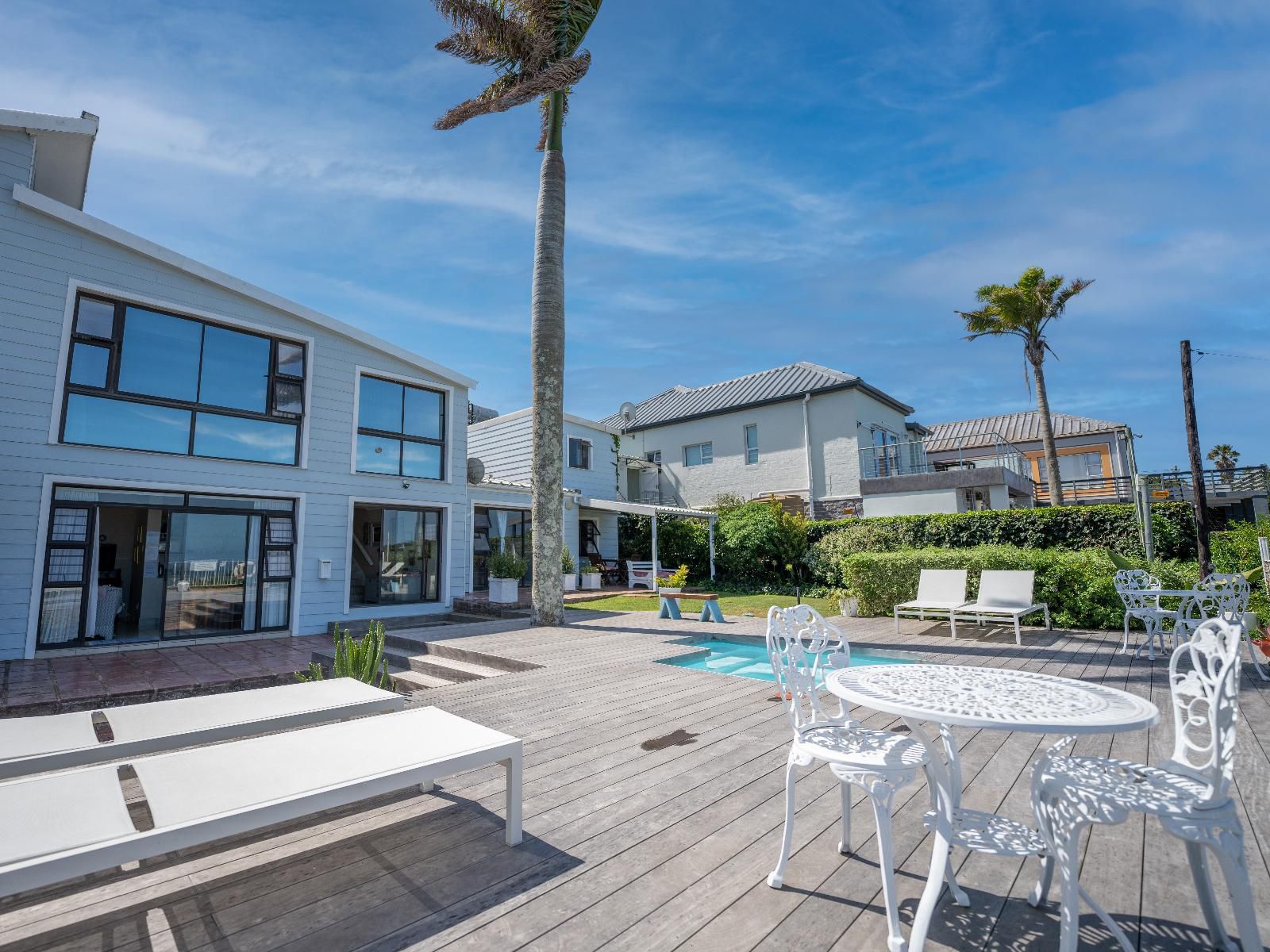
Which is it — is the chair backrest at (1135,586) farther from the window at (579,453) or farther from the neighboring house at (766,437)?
the window at (579,453)

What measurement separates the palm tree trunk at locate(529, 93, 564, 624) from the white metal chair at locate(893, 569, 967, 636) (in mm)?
5643

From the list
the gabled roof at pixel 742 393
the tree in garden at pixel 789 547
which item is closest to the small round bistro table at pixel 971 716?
the tree in garden at pixel 789 547

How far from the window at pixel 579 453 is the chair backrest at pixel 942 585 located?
12781mm

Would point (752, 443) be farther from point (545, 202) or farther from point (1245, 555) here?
point (545, 202)

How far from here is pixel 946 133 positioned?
10.9 metres

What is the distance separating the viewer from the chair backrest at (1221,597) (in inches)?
240

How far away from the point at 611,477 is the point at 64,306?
14.9m

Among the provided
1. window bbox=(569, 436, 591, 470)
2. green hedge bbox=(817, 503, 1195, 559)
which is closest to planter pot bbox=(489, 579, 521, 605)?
window bbox=(569, 436, 591, 470)

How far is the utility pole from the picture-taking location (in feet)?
38.3

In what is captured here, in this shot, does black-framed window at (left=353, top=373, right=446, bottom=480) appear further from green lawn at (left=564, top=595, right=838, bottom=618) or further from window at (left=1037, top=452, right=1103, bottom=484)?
window at (left=1037, top=452, right=1103, bottom=484)

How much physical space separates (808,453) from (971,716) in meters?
19.6

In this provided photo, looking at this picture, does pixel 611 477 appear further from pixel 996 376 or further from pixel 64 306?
pixel 996 376

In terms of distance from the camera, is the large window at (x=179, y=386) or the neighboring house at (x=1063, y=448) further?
the neighboring house at (x=1063, y=448)

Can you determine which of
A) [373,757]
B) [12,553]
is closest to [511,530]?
[12,553]
